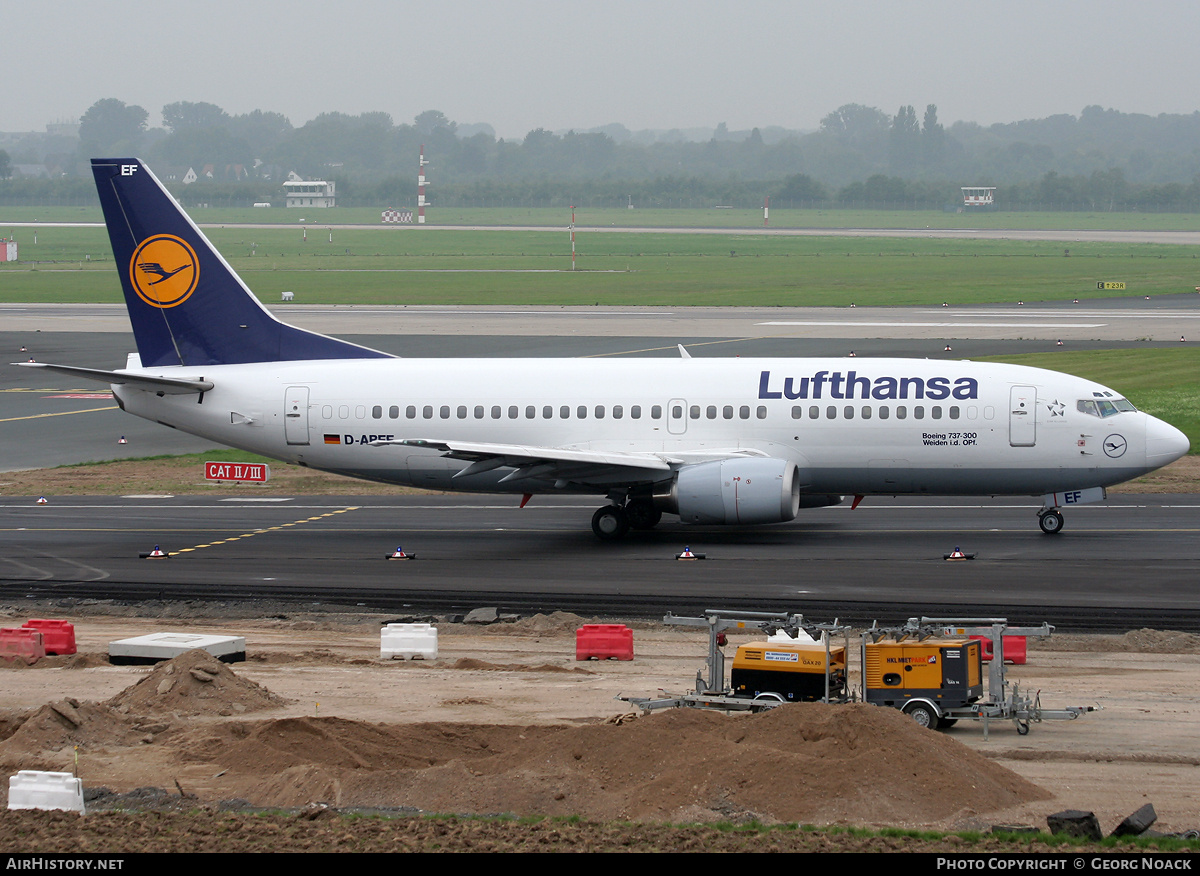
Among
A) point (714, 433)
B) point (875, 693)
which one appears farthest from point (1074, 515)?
point (875, 693)

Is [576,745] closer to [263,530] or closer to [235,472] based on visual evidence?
[263,530]

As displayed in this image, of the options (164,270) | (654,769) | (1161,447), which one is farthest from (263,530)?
(1161,447)

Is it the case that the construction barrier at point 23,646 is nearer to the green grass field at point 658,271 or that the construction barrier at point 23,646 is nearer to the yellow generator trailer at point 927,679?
the yellow generator trailer at point 927,679

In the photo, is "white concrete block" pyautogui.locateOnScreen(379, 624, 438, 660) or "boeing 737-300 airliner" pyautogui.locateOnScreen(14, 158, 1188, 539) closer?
"white concrete block" pyautogui.locateOnScreen(379, 624, 438, 660)

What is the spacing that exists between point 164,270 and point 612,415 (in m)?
12.8

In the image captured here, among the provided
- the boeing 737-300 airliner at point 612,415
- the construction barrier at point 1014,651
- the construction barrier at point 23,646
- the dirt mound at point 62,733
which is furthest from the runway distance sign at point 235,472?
the construction barrier at point 1014,651

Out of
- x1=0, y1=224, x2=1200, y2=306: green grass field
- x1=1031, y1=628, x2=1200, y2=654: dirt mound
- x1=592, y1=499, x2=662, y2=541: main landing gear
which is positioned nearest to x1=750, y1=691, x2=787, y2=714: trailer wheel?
x1=1031, y1=628, x2=1200, y2=654: dirt mound

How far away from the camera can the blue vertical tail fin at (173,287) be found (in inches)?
1451

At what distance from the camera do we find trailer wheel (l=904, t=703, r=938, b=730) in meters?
19.1

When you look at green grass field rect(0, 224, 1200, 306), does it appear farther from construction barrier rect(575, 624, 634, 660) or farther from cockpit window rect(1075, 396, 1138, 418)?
construction barrier rect(575, 624, 634, 660)

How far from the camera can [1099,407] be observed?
34812mm

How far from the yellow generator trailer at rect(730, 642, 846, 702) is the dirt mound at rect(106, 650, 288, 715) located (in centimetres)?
713

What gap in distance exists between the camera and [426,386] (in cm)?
3694

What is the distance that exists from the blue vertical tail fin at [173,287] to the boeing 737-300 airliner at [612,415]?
2.1 inches
